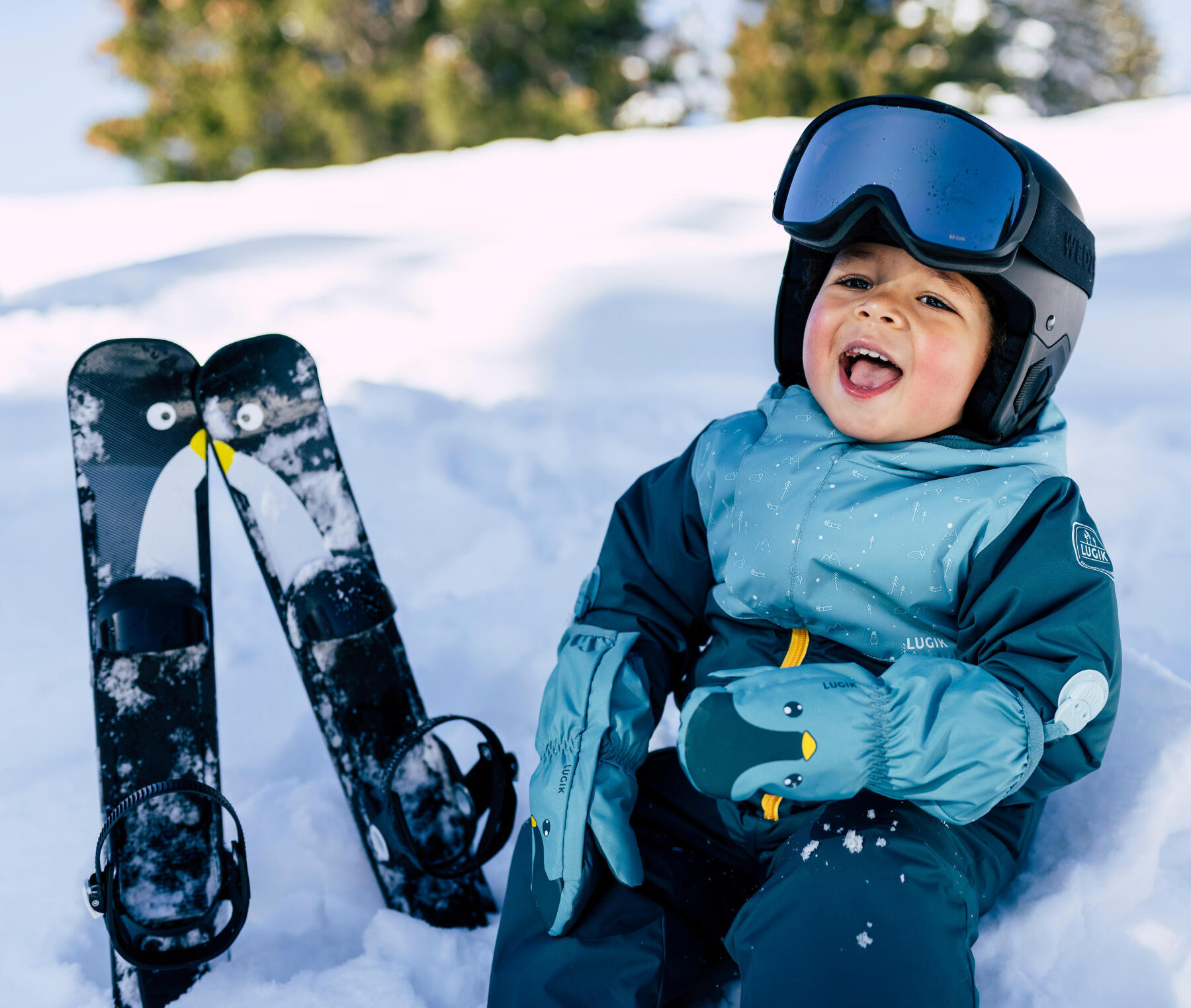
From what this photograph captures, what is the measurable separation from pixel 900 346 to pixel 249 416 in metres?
1.12

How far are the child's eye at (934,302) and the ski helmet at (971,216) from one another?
6 cm

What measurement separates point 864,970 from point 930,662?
375mm

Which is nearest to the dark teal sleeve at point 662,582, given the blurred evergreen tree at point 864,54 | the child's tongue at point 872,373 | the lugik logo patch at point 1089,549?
the child's tongue at point 872,373

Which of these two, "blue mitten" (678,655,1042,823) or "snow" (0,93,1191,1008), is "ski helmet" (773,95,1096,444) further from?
"snow" (0,93,1191,1008)

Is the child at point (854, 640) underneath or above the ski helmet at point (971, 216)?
underneath

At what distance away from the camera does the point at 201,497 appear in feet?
5.81

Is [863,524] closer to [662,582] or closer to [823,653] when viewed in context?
[823,653]

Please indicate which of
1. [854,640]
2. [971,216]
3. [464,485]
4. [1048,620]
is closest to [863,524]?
[854,640]

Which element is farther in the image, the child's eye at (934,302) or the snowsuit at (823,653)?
the child's eye at (934,302)

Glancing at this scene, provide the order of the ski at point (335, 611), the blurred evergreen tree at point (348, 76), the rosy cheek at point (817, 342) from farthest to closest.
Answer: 1. the blurred evergreen tree at point (348, 76)
2. the ski at point (335, 611)
3. the rosy cheek at point (817, 342)

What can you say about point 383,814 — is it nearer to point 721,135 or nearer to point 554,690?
point 554,690

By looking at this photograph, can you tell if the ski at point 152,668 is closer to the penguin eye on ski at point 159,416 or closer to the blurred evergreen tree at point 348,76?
the penguin eye on ski at point 159,416

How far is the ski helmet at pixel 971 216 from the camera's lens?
1.44m

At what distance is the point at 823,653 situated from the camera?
1.53 meters
